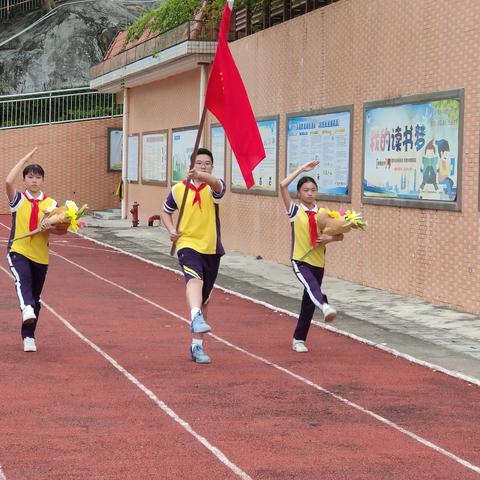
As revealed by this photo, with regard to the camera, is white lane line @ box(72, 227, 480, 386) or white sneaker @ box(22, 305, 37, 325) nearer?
white lane line @ box(72, 227, 480, 386)

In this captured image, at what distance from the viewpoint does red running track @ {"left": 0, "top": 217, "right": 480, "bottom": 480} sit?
6.98 m

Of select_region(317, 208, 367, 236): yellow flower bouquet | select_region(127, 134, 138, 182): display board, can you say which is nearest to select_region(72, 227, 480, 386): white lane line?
select_region(317, 208, 367, 236): yellow flower bouquet

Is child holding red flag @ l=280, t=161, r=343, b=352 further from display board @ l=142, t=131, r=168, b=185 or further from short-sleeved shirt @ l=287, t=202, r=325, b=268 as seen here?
display board @ l=142, t=131, r=168, b=185

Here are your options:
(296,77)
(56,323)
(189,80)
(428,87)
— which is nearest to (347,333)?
(56,323)

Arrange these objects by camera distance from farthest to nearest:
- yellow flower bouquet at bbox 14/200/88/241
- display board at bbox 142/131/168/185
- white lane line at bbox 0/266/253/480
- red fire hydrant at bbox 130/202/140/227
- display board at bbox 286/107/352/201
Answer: red fire hydrant at bbox 130/202/140/227 → display board at bbox 142/131/168/185 → display board at bbox 286/107/352/201 → yellow flower bouquet at bbox 14/200/88/241 → white lane line at bbox 0/266/253/480

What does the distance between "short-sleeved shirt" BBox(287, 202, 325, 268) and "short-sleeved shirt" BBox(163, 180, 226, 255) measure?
949 mm

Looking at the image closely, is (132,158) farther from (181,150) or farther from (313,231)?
(313,231)

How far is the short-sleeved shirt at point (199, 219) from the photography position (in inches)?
421

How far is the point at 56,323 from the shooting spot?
1337cm

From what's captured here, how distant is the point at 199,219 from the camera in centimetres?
1072

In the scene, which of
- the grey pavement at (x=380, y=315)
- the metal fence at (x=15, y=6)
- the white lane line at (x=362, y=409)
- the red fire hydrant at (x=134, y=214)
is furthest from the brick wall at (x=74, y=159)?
the white lane line at (x=362, y=409)

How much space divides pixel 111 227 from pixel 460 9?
64.5 ft

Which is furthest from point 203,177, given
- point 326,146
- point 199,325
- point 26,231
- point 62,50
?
point 62,50

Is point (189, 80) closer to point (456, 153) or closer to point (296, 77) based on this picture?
point (296, 77)
